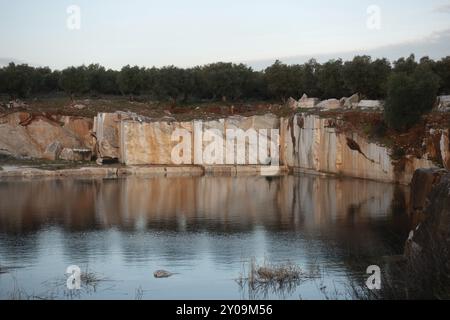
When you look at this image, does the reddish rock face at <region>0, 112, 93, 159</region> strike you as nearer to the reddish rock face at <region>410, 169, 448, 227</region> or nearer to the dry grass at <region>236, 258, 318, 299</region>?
the reddish rock face at <region>410, 169, 448, 227</region>

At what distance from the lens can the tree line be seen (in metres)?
62.8

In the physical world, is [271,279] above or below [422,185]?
below

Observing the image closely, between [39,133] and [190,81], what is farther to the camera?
[190,81]

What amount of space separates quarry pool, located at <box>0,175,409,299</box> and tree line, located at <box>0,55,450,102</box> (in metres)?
24.7

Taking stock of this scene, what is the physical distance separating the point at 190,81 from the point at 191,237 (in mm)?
46776

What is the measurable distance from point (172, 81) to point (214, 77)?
4.28m

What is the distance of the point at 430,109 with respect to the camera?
41.2 metres

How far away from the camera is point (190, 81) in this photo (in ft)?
221

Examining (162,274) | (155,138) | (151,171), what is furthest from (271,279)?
(155,138)

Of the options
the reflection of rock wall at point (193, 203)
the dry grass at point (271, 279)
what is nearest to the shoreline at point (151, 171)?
the reflection of rock wall at point (193, 203)

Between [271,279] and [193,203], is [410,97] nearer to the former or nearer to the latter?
[193,203]

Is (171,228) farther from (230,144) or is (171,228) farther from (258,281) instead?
(230,144)

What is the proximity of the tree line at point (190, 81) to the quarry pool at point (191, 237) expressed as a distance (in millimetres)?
24684

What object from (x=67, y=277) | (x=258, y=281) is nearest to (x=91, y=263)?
(x=67, y=277)
